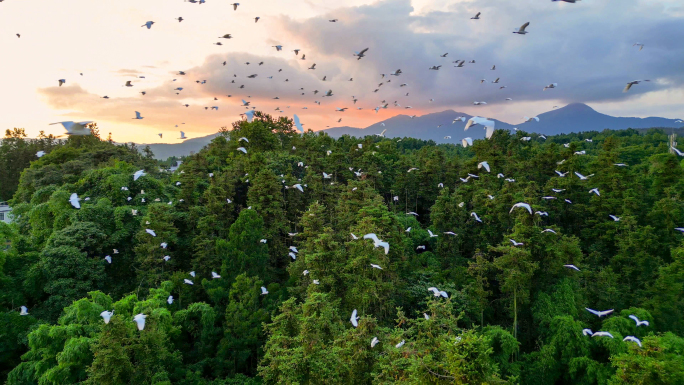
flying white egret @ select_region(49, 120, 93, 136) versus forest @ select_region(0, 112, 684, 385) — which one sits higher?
flying white egret @ select_region(49, 120, 93, 136)

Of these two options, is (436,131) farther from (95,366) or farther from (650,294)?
(95,366)

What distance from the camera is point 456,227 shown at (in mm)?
28891

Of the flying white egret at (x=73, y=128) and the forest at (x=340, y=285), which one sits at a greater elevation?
the flying white egret at (x=73, y=128)

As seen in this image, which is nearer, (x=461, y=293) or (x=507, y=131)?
(x=461, y=293)

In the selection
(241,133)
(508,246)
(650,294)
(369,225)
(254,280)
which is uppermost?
(241,133)

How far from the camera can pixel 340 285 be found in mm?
17953

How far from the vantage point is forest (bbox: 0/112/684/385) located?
39.9 feet

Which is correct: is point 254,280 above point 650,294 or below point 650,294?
above

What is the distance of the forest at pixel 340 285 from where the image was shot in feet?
39.9

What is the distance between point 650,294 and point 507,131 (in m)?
24.1

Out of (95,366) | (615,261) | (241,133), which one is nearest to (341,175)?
(241,133)

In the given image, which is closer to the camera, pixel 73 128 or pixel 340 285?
pixel 73 128

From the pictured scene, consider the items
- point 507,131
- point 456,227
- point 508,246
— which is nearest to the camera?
point 508,246

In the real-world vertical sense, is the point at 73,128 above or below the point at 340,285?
above
